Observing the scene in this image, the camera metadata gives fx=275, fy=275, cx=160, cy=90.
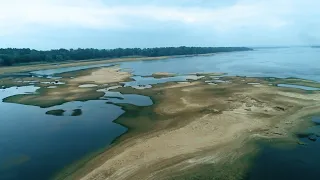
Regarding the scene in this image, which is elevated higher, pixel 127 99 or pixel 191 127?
pixel 127 99

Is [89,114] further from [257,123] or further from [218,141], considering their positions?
[257,123]

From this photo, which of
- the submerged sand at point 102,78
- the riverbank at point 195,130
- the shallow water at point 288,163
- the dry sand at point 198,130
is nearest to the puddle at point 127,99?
the riverbank at point 195,130

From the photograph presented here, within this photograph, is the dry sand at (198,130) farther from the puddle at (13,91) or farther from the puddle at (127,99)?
the puddle at (13,91)

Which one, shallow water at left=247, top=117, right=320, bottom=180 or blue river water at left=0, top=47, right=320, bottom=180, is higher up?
blue river water at left=0, top=47, right=320, bottom=180

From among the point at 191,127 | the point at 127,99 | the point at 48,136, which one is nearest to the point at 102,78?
the point at 127,99

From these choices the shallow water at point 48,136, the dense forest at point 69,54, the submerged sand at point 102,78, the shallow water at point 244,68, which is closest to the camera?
the shallow water at point 48,136

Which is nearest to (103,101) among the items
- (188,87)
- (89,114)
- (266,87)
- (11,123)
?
(89,114)

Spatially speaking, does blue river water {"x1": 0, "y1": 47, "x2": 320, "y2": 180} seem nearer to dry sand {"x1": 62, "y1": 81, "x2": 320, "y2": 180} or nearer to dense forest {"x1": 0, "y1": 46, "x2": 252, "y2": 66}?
dry sand {"x1": 62, "y1": 81, "x2": 320, "y2": 180}

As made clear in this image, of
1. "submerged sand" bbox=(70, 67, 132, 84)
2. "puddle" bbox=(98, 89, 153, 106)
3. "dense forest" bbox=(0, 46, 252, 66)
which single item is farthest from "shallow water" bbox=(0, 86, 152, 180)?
"dense forest" bbox=(0, 46, 252, 66)

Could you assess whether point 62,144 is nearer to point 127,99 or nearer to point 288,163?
point 127,99
